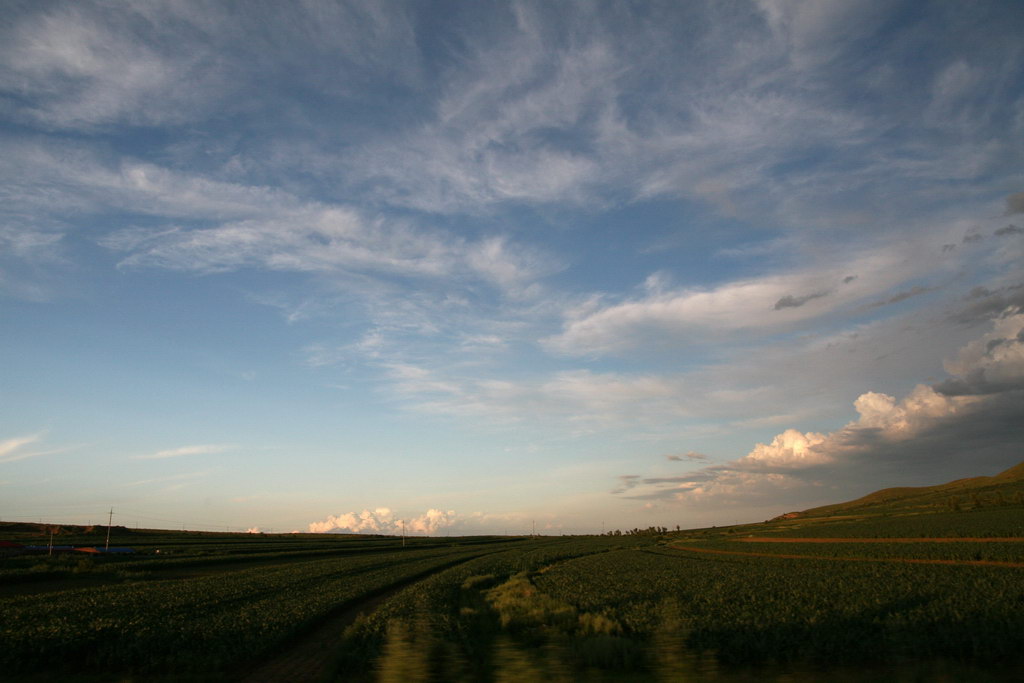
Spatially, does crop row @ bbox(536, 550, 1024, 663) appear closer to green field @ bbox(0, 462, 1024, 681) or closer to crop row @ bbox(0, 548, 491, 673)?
green field @ bbox(0, 462, 1024, 681)

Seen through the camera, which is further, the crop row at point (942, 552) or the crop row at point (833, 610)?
the crop row at point (942, 552)

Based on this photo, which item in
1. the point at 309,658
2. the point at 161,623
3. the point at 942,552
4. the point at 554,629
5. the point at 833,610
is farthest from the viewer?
the point at 942,552

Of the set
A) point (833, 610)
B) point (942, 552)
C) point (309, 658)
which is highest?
point (833, 610)

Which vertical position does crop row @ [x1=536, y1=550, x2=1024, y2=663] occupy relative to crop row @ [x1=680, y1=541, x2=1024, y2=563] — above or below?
above

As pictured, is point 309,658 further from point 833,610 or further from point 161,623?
point 833,610

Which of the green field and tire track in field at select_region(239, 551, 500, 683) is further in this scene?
tire track in field at select_region(239, 551, 500, 683)

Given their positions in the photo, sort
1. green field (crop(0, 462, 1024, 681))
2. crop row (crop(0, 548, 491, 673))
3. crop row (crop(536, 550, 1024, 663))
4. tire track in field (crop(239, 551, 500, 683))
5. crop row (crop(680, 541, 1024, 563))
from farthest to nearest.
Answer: crop row (crop(680, 541, 1024, 563)) → crop row (crop(0, 548, 491, 673)) → tire track in field (crop(239, 551, 500, 683)) → crop row (crop(536, 550, 1024, 663)) → green field (crop(0, 462, 1024, 681))

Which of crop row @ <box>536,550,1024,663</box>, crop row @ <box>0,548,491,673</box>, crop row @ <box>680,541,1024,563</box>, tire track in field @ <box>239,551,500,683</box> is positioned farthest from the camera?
crop row @ <box>680,541,1024,563</box>

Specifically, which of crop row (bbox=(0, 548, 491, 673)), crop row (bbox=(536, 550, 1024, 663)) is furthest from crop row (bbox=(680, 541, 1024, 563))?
crop row (bbox=(0, 548, 491, 673))

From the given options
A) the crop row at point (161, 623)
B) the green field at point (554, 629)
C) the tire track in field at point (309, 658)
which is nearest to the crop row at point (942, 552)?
the green field at point (554, 629)

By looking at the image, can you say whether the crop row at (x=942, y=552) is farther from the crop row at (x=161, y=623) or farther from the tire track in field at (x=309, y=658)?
the tire track in field at (x=309, y=658)

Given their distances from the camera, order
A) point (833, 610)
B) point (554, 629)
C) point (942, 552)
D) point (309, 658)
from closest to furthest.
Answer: point (309, 658) < point (554, 629) < point (833, 610) < point (942, 552)

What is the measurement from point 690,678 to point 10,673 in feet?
64.3

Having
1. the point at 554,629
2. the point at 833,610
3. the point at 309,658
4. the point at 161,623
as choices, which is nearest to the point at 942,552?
the point at 833,610
